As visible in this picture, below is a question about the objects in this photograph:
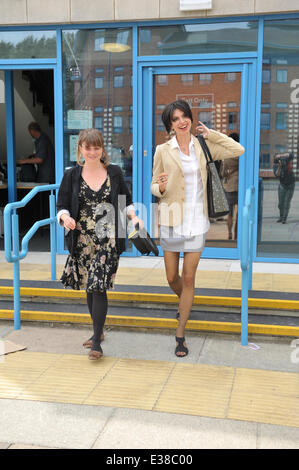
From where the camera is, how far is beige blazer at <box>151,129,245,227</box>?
3.89 metres

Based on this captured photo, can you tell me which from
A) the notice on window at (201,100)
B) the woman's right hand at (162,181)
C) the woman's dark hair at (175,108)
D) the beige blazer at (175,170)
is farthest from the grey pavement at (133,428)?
the notice on window at (201,100)

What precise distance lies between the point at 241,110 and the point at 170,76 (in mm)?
925

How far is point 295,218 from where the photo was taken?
20.9ft

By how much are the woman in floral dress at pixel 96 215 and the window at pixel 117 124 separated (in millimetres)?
2711

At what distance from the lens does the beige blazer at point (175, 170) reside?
3.89 m

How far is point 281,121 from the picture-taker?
618cm

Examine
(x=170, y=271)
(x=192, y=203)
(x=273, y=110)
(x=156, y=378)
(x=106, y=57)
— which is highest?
(x=106, y=57)

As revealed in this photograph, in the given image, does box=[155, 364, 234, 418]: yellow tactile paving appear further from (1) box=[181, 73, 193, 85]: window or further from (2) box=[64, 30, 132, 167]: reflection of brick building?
(1) box=[181, 73, 193, 85]: window

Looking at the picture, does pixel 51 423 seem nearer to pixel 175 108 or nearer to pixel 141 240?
pixel 141 240

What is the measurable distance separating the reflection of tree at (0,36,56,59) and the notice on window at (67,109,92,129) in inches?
28.7

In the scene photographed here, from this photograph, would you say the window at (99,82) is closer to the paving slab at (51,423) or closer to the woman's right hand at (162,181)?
the woman's right hand at (162,181)
